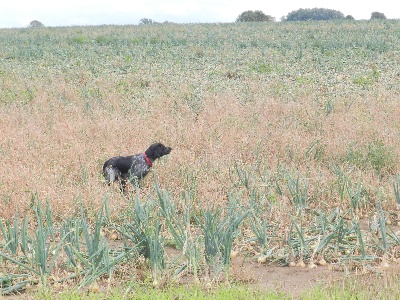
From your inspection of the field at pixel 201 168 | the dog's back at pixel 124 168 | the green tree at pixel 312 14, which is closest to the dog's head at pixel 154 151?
the dog's back at pixel 124 168

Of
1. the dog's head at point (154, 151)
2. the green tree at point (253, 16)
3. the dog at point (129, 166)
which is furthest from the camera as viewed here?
the green tree at point (253, 16)

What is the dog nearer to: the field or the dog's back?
the dog's back

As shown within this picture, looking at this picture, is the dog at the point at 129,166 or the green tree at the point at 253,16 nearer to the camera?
the dog at the point at 129,166

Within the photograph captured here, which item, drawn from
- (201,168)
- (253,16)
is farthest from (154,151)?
(253,16)

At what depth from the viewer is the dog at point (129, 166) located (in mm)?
7645

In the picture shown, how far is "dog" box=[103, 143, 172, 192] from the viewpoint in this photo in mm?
7645

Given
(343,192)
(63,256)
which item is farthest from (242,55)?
(63,256)

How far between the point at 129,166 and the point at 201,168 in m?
1.00

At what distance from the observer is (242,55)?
20.2 m

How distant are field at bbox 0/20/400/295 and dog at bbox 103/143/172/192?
0.67ft

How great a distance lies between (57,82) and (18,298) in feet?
35.7

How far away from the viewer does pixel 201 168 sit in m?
7.89

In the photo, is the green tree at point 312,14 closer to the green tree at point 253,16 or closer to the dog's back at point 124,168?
the green tree at point 253,16

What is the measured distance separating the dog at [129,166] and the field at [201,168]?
0.21 meters
